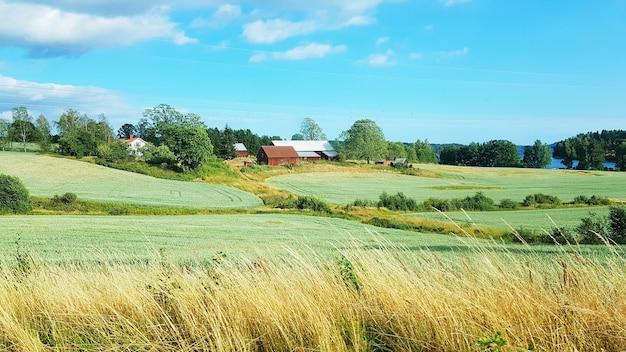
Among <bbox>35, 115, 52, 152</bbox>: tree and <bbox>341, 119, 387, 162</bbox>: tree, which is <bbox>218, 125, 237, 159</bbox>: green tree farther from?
<bbox>35, 115, 52, 152</bbox>: tree

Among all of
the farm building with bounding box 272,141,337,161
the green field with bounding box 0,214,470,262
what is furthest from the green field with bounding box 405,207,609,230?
the farm building with bounding box 272,141,337,161

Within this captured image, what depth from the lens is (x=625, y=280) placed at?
380cm

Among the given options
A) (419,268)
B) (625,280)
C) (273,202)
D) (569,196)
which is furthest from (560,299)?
(569,196)

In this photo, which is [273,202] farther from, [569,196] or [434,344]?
[434,344]

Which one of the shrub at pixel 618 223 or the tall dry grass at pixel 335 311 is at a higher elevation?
the tall dry grass at pixel 335 311

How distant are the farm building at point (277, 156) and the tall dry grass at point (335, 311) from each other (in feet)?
276

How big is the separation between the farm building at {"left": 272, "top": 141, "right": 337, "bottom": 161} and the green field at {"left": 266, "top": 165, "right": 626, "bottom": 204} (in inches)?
1038

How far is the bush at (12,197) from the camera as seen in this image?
31000 mm

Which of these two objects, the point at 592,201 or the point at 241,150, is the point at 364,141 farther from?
the point at 592,201

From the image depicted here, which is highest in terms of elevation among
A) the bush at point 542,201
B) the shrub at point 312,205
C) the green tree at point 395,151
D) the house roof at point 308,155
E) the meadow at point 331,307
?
the green tree at point 395,151

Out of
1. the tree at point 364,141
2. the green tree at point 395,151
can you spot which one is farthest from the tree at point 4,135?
the green tree at point 395,151

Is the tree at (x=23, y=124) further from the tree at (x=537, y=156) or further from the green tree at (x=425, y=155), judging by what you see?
the tree at (x=537, y=156)

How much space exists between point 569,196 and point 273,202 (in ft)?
102

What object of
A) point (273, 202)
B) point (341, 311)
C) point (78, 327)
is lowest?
point (273, 202)
